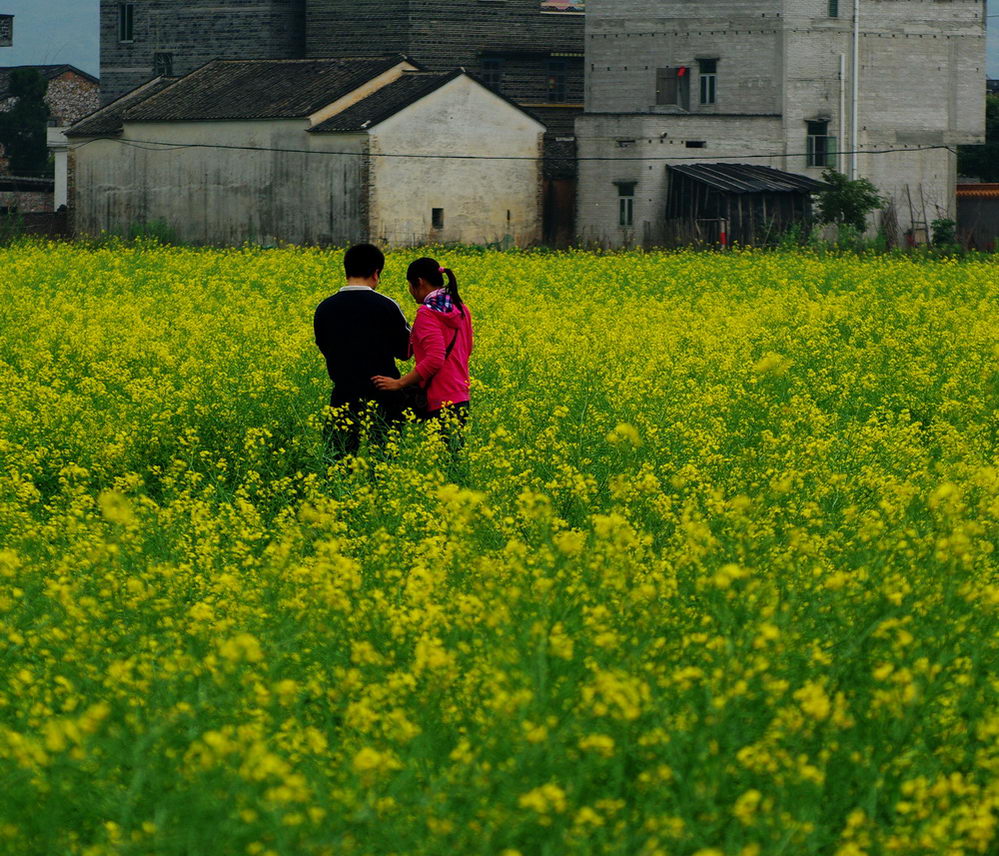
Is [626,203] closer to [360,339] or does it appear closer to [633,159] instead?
[633,159]

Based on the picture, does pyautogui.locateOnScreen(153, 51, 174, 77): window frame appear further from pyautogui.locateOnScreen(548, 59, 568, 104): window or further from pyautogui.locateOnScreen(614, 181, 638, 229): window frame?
pyautogui.locateOnScreen(614, 181, 638, 229): window frame

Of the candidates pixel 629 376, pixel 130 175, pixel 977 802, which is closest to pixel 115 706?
pixel 977 802

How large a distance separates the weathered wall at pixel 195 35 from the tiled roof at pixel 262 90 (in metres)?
6.58

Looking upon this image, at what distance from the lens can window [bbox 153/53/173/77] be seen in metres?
57.2

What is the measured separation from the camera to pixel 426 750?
162 inches

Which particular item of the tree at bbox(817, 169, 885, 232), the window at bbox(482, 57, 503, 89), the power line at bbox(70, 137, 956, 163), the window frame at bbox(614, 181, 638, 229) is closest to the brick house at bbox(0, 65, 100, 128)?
the window at bbox(482, 57, 503, 89)

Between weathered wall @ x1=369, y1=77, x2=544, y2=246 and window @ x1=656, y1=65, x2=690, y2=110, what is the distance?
565 centimetres

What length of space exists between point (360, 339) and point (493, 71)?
46988 millimetres

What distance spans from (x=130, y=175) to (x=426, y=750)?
44927 millimetres

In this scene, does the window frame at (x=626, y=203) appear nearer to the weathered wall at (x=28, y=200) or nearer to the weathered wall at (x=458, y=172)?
the weathered wall at (x=458, y=172)

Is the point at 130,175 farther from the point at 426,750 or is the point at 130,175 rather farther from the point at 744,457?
the point at 426,750

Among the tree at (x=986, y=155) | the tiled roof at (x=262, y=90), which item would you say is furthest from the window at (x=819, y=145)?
the tiled roof at (x=262, y=90)

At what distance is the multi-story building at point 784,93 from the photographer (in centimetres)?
4669

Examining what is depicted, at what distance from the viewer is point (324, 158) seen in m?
43.1
